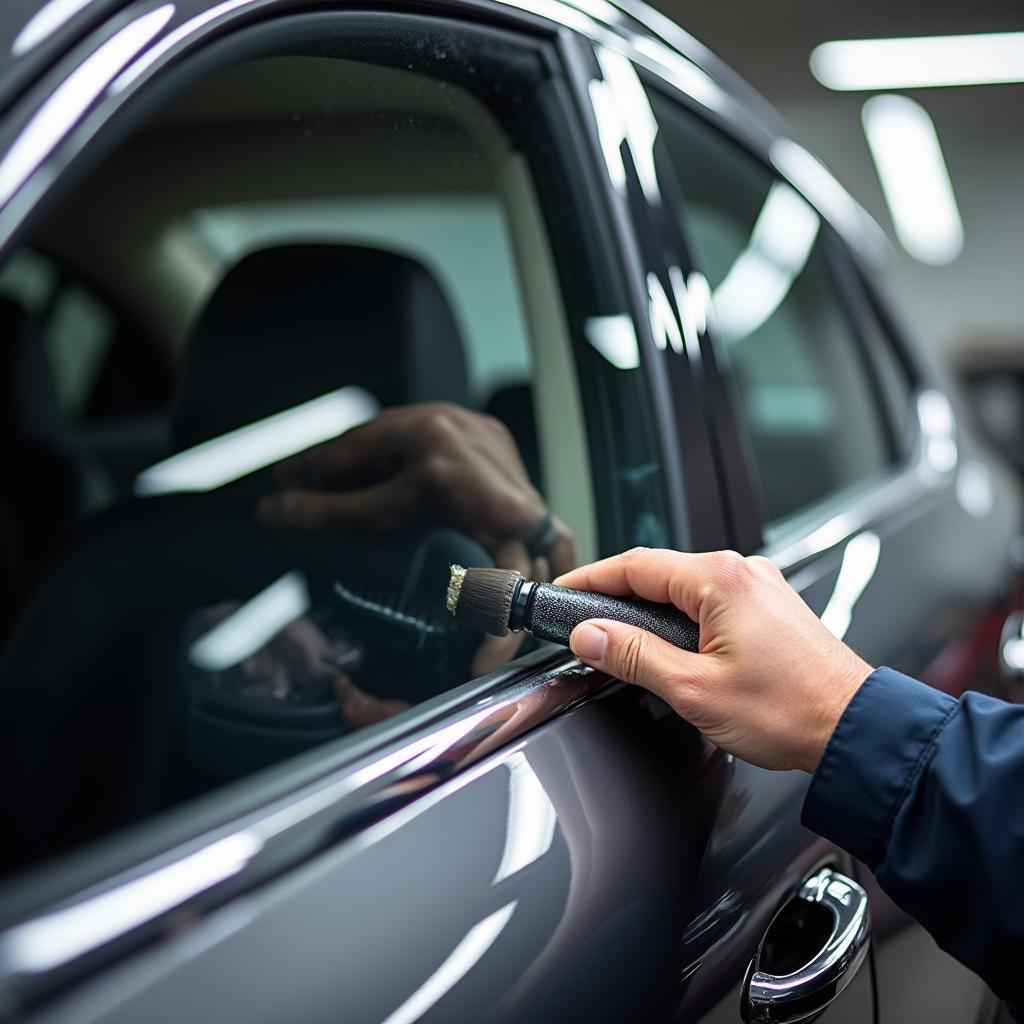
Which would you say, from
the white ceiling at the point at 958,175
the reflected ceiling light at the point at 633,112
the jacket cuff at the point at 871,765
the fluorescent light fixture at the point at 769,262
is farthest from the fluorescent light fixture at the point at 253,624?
the white ceiling at the point at 958,175

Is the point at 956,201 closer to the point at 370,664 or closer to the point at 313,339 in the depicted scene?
the point at 313,339

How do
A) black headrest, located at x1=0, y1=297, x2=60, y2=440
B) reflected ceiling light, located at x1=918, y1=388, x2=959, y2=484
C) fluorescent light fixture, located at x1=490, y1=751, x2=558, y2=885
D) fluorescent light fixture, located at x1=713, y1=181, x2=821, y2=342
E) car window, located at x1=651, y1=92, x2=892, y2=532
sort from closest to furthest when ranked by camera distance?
fluorescent light fixture, located at x1=490, y1=751, x2=558, y2=885 < car window, located at x1=651, y1=92, x2=892, y2=532 < fluorescent light fixture, located at x1=713, y1=181, x2=821, y2=342 < reflected ceiling light, located at x1=918, y1=388, x2=959, y2=484 < black headrest, located at x1=0, y1=297, x2=60, y2=440

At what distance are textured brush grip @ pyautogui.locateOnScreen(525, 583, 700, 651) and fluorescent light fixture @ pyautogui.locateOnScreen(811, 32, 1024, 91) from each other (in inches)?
335

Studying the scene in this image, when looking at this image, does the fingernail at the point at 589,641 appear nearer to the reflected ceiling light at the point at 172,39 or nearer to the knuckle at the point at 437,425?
the knuckle at the point at 437,425

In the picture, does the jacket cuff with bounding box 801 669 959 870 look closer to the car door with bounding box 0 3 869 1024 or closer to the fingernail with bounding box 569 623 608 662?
the car door with bounding box 0 3 869 1024

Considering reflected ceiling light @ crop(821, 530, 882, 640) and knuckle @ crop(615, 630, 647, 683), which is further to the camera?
reflected ceiling light @ crop(821, 530, 882, 640)

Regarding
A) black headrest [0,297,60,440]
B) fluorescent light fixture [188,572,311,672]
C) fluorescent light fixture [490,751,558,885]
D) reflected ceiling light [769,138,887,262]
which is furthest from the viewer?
black headrest [0,297,60,440]

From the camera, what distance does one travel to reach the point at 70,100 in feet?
1.97

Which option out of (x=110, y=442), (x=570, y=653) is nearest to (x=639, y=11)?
(x=570, y=653)

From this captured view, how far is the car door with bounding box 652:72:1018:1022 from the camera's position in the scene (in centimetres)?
124

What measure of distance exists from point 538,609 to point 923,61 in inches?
356

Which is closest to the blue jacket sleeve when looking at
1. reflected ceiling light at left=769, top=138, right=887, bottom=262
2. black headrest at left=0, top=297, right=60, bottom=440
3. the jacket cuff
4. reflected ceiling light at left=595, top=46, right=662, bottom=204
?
the jacket cuff

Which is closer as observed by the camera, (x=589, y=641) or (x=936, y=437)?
(x=589, y=641)

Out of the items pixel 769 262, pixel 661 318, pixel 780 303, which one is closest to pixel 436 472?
pixel 661 318
